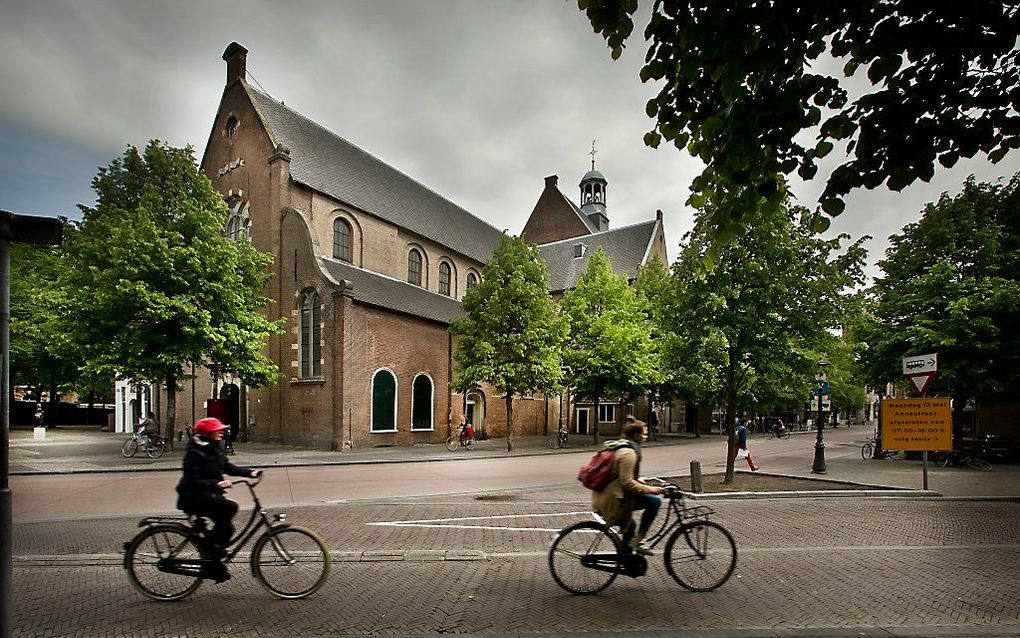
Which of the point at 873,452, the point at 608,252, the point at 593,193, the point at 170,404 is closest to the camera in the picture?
the point at 170,404

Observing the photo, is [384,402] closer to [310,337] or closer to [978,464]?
[310,337]

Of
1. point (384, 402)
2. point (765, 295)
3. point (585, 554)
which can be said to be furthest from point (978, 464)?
point (384, 402)

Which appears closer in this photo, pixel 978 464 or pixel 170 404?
pixel 978 464

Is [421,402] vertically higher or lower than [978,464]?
higher

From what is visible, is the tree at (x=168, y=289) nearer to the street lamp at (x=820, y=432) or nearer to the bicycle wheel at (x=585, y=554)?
the bicycle wheel at (x=585, y=554)

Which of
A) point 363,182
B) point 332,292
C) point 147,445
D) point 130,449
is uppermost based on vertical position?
point 363,182

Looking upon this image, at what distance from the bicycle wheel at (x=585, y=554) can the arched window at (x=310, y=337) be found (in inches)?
842

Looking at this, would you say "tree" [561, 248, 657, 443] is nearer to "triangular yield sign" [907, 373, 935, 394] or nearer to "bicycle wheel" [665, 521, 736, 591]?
"triangular yield sign" [907, 373, 935, 394]

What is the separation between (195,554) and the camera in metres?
5.33

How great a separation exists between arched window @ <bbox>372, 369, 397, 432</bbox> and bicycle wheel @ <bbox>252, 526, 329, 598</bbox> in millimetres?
20480

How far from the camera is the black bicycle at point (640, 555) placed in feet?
18.1

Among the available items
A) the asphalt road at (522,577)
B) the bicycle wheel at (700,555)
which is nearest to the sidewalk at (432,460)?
the asphalt road at (522,577)

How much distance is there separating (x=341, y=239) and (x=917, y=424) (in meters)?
25.2

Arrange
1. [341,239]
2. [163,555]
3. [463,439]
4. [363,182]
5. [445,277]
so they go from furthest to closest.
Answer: [445,277] < [363,182] < [341,239] < [463,439] < [163,555]
